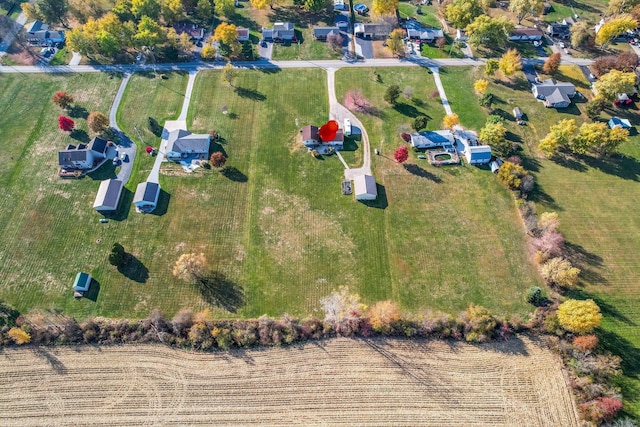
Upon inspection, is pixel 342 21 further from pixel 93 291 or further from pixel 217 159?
pixel 93 291

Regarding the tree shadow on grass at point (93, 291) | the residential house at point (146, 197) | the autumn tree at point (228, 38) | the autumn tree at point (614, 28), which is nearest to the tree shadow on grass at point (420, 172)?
the residential house at point (146, 197)

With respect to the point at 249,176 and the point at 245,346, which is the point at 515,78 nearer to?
the point at 249,176

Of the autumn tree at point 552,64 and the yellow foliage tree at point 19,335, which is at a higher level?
the autumn tree at point 552,64

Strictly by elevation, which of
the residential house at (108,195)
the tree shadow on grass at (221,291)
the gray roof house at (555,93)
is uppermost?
the gray roof house at (555,93)

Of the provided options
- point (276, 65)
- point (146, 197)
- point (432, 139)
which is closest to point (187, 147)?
point (146, 197)

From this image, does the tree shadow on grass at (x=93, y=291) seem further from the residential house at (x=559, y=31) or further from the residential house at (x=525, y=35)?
the residential house at (x=559, y=31)

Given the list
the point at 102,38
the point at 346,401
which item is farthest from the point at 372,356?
the point at 102,38

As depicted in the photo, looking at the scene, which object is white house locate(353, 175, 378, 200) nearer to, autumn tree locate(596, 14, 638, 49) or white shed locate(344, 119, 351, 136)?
white shed locate(344, 119, 351, 136)
